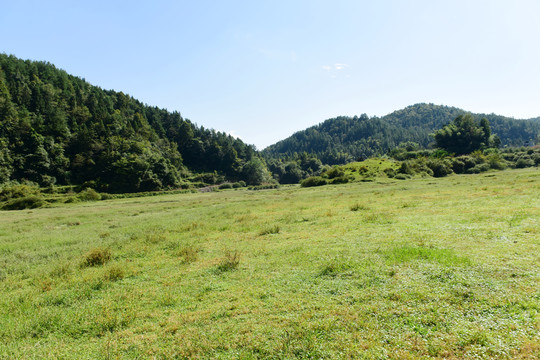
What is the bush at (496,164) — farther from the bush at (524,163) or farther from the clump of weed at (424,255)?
the clump of weed at (424,255)

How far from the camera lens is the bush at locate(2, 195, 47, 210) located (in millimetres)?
47875

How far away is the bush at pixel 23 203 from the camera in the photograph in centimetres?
4788

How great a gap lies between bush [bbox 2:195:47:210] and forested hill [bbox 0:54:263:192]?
132ft

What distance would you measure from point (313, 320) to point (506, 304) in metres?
4.76

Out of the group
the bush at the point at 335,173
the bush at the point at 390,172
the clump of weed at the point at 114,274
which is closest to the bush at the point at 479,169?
the bush at the point at 390,172

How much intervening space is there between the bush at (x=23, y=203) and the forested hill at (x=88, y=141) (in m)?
40.3

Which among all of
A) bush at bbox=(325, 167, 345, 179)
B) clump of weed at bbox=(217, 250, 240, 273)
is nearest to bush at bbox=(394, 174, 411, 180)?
bush at bbox=(325, 167, 345, 179)

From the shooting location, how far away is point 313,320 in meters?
6.19

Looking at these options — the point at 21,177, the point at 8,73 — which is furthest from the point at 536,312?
the point at 8,73

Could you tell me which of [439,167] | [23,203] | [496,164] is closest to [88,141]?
[23,203]

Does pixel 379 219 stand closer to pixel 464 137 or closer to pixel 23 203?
pixel 23 203

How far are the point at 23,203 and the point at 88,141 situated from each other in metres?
67.8

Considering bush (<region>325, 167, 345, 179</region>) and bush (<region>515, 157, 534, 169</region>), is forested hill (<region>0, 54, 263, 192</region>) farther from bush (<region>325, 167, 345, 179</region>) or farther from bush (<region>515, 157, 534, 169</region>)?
bush (<region>515, 157, 534, 169</region>)

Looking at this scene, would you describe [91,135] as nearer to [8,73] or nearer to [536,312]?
[8,73]
